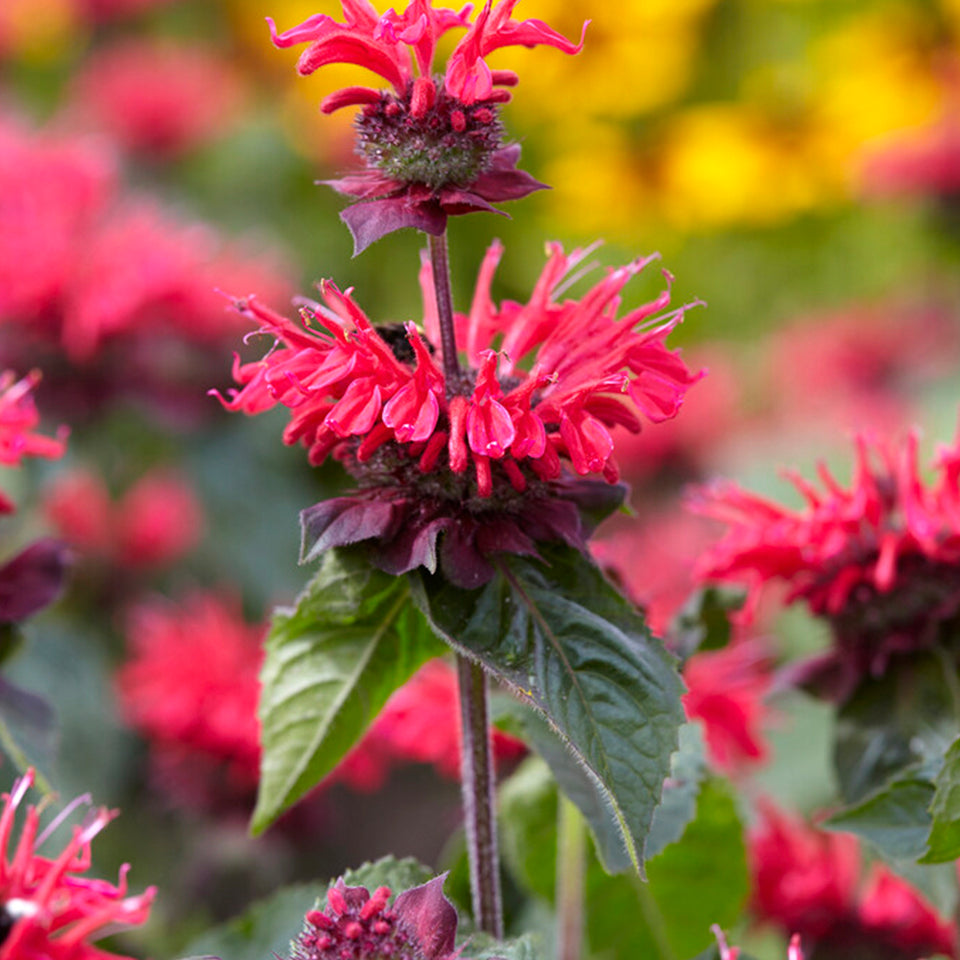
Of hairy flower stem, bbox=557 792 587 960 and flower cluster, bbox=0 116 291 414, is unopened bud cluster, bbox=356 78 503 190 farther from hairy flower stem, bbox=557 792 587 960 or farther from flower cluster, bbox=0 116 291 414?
flower cluster, bbox=0 116 291 414

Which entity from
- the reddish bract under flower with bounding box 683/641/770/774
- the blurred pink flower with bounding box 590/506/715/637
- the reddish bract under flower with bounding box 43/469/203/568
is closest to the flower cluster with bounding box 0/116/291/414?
the reddish bract under flower with bounding box 43/469/203/568

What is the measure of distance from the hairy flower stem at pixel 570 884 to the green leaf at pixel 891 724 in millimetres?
164

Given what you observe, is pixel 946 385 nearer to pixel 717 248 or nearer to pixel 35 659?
pixel 717 248

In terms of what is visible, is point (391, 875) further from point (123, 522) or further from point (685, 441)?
point (685, 441)

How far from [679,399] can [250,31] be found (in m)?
2.70

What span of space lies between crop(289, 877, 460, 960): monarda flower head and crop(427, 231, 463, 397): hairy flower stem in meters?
0.23

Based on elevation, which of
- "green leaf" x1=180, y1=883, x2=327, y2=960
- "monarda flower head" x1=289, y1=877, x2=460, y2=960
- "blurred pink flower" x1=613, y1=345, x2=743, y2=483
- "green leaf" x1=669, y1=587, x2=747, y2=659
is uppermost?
"blurred pink flower" x1=613, y1=345, x2=743, y2=483

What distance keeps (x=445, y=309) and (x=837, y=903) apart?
56 centimetres

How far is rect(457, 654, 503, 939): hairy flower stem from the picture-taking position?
684 millimetres

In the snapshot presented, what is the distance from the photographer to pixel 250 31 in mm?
3104

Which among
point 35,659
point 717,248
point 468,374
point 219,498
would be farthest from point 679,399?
point 717,248

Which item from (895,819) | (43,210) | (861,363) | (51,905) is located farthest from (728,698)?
(861,363)

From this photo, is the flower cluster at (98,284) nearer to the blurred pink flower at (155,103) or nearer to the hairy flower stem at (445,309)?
the blurred pink flower at (155,103)

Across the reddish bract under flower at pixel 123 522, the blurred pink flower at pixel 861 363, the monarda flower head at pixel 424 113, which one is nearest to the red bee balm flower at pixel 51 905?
the monarda flower head at pixel 424 113
